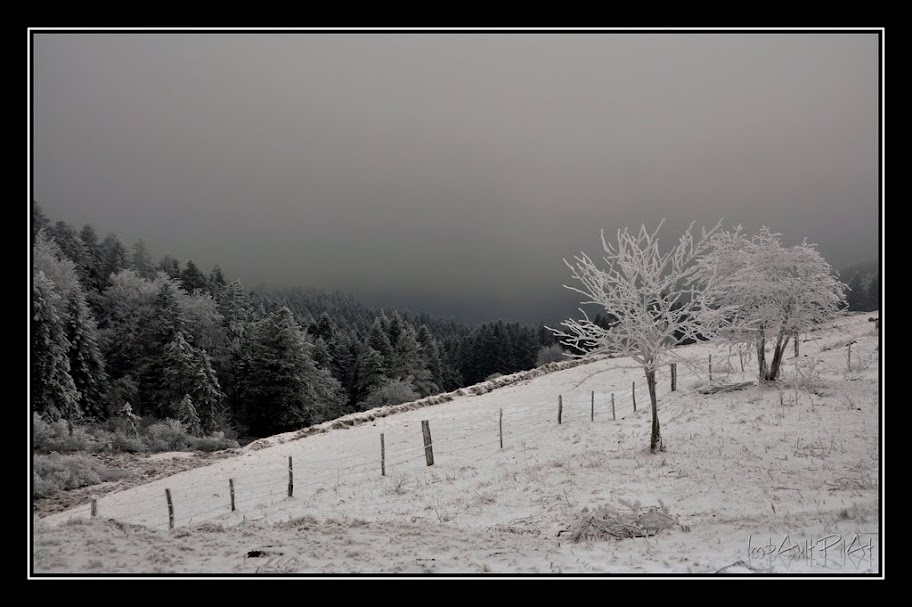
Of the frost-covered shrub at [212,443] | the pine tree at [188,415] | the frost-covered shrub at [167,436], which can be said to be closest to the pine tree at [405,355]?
the frost-covered shrub at [212,443]

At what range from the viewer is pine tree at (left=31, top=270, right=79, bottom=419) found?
25.2ft

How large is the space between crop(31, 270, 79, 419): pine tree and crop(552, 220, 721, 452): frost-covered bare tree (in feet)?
37.5

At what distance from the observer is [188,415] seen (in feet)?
45.9

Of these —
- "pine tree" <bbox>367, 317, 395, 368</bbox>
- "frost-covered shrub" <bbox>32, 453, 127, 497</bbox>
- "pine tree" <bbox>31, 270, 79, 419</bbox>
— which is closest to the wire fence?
"frost-covered shrub" <bbox>32, 453, 127, 497</bbox>

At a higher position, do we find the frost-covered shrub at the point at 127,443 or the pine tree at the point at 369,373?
the frost-covered shrub at the point at 127,443

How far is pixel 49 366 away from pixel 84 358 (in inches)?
70.7

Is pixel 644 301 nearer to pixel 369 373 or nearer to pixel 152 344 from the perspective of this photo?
pixel 152 344

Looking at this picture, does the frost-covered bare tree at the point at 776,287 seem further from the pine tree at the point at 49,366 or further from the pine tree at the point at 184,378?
the pine tree at the point at 49,366

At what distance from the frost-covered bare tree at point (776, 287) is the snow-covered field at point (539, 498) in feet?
9.77

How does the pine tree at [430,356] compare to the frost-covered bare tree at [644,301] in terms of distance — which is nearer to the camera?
the frost-covered bare tree at [644,301]

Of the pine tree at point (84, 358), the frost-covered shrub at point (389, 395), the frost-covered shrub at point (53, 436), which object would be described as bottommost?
the frost-covered shrub at point (389, 395)

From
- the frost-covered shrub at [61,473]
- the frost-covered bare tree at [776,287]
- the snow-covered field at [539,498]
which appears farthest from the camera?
the frost-covered bare tree at [776,287]

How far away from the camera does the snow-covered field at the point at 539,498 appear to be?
5.89m
